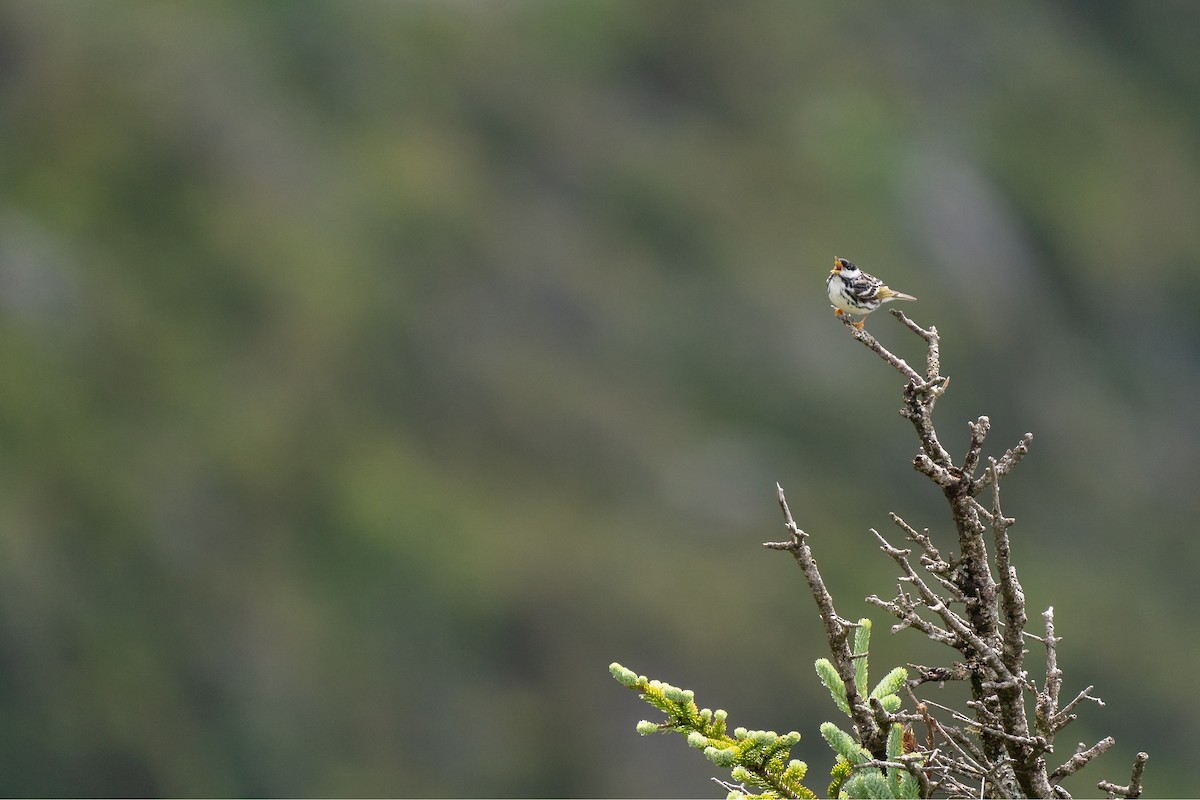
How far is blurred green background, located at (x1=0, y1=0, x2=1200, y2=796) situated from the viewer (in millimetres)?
39375

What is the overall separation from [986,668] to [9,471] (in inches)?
1454

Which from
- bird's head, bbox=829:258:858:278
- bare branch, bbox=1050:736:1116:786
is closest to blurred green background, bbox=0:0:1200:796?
bird's head, bbox=829:258:858:278

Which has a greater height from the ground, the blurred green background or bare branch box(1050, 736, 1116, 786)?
the blurred green background

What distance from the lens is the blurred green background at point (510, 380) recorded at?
3938 centimetres

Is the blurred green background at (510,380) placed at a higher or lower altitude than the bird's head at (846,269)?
higher

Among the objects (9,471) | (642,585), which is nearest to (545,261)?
(642,585)

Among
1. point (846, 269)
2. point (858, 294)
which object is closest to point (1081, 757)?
point (858, 294)

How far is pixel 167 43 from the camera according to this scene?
5228 centimetres

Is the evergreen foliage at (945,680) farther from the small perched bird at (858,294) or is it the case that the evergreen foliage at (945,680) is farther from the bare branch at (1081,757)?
the small perched bird at (858,294)

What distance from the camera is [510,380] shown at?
161 ft

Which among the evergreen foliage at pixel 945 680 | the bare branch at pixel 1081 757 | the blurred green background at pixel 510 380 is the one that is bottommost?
the bare branch at pixel 1081 757

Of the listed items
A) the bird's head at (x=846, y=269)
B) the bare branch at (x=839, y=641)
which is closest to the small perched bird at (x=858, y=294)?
the bird's head at (x=846, y=269)

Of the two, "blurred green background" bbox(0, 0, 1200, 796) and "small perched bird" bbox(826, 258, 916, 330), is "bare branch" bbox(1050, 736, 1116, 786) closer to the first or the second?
"small perched bird" bbox(826, 258, 916, 330)

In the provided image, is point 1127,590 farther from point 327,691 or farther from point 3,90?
point 3,90
